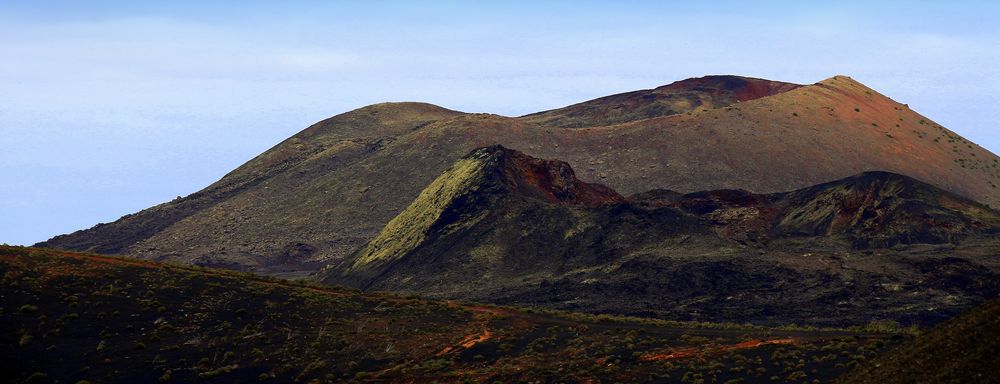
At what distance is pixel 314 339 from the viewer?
68.5 meters

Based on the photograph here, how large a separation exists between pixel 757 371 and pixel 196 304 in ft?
117

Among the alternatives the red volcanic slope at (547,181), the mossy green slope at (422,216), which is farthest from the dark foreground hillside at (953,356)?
the red volcanic slope at (547,181)

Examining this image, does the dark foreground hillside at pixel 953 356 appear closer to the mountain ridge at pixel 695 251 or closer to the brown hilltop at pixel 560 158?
the mountain ridge at pixel 695 251

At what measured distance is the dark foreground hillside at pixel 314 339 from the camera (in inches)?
2318

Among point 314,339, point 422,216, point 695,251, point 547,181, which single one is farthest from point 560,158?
point 314,339

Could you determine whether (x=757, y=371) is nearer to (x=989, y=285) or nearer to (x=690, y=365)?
(x=690, y=365)

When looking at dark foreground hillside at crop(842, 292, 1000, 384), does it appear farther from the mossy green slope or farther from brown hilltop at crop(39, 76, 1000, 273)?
brown hilltop at crop(39, 76, 1000, 273)

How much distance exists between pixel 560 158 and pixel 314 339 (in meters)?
109

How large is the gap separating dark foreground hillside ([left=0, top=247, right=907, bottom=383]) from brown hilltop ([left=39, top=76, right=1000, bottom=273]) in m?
71.1

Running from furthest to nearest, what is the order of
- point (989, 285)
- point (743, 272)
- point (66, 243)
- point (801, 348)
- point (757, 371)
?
point (66, 243)
point (743, 272)
point (989, 285)
point (801, 348)
point (757, 371)

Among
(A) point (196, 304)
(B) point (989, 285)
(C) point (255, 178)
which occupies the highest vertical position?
(C) point (255, 178)

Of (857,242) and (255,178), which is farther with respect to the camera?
(255,178)

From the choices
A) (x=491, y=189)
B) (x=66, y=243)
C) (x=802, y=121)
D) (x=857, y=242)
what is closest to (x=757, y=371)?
(x=857, y=242)

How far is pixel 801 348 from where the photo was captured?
194ft
